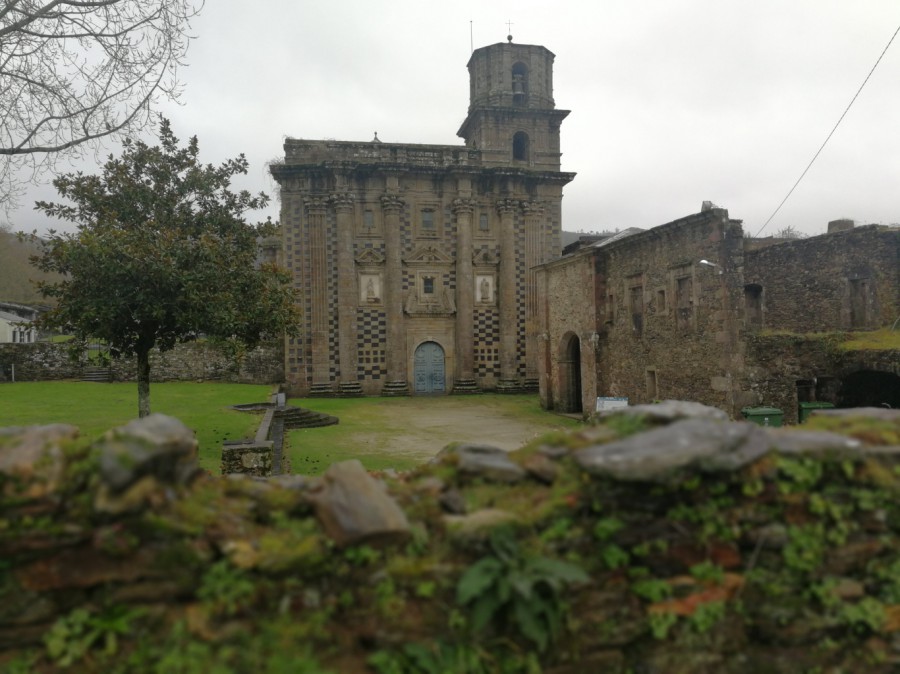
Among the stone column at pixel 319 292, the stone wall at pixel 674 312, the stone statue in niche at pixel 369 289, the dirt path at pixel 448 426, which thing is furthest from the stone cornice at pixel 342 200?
the stone wall at pixel 674 312

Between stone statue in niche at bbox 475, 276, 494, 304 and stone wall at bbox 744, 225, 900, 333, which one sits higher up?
stone statue in niche at bbox 475, 276, 494, 304

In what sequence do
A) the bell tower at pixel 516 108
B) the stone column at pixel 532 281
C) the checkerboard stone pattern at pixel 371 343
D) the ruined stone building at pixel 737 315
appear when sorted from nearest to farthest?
the ruined stone building at pixel 737 315
the checkerboard stone pattern at pixel 371 343
the stone column at pixel 532 281
the bell tower at pixel 516 108

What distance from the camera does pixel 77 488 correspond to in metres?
2.68

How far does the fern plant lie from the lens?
2715 millimetres

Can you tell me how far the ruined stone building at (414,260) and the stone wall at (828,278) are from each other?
1264 centimetres

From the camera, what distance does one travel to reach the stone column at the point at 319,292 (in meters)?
27.8

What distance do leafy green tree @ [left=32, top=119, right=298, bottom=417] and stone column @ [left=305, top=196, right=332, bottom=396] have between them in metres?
13.6

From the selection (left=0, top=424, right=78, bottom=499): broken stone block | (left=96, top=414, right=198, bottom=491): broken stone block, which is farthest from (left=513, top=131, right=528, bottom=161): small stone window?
(left=0, top=424, right=78, bottom=499): broken stone block

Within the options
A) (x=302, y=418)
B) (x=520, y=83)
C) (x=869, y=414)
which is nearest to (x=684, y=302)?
(x=869, y=414)

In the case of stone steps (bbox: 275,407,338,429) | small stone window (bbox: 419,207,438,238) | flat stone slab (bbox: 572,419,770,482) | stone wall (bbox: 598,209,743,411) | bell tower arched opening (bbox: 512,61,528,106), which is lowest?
stone steps (bbox: 275,407,338,429)

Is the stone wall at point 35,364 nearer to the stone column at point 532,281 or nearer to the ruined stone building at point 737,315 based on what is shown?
the stone column at point 532,281

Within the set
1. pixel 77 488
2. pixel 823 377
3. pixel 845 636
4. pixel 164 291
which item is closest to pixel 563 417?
pixel 823 377

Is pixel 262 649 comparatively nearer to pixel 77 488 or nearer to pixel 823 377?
pixel 77 488

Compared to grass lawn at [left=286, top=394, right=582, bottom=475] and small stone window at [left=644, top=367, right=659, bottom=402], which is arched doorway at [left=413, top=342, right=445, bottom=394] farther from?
small stone window at [left=644, top=367, right=659, bottom=402]
